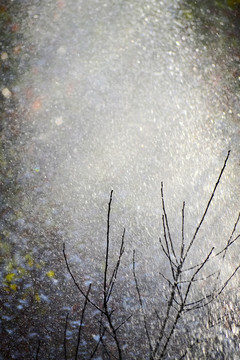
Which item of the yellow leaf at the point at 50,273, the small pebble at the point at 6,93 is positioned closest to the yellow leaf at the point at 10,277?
the yellow leaf at the point at 50,273

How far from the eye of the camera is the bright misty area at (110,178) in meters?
2.12

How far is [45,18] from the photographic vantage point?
229 cm

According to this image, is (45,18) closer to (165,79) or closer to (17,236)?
(165,79)

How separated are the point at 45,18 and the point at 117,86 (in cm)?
64

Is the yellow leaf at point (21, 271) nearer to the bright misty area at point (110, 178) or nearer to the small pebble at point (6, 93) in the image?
the bright misty area at point (110, 178)

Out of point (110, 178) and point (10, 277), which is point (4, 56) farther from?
point (10, 277)

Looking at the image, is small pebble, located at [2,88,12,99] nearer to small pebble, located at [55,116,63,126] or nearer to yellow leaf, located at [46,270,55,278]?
small pebble, located at [55,116,63,126]

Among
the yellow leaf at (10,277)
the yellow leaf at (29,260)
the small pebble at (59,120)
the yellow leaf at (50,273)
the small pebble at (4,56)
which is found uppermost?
the small pebble at (4,56)

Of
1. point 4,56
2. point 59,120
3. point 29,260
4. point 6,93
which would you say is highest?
point 4,56

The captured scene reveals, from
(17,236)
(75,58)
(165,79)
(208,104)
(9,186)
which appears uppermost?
(75,58)

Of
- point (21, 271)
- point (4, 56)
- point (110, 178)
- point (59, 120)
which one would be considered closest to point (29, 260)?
point (21, 271)

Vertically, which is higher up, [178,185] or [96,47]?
[96,47]

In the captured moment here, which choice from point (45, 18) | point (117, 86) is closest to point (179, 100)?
point (117, 86)

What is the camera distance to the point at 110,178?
2.16 m
